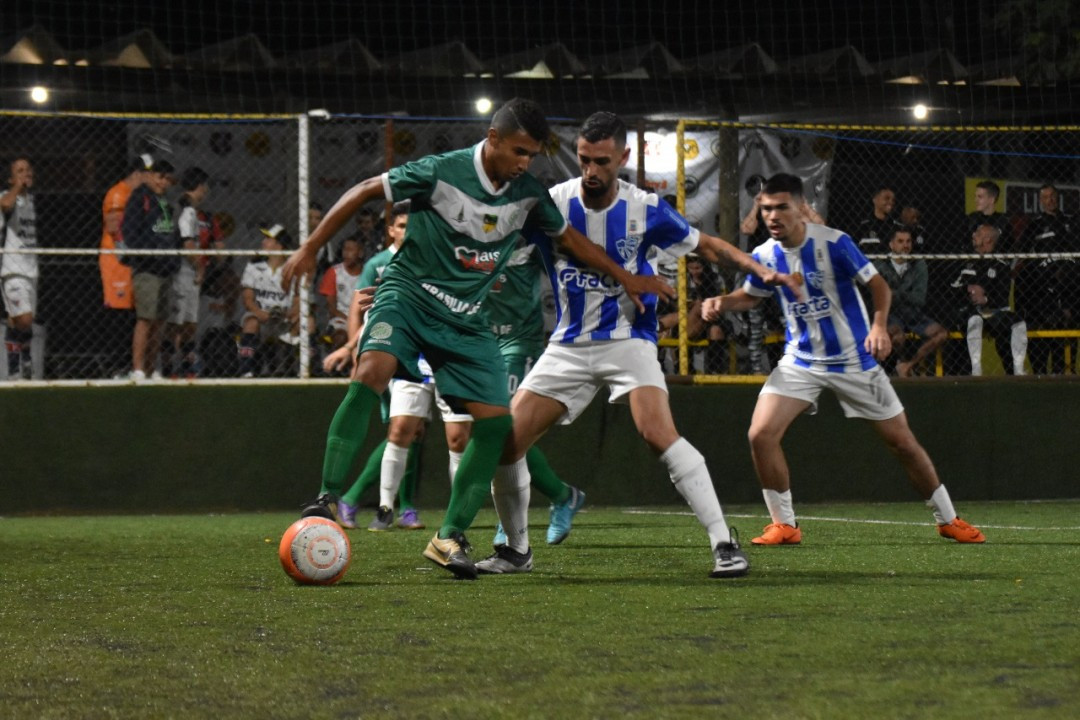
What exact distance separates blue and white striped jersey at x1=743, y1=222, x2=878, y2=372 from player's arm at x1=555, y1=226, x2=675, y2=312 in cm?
219

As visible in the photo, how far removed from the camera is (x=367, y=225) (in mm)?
13125

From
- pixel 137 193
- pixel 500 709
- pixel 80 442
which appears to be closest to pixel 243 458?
pixel 80 442

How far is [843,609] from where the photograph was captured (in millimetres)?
5359

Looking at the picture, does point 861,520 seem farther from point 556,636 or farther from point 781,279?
point 556,636

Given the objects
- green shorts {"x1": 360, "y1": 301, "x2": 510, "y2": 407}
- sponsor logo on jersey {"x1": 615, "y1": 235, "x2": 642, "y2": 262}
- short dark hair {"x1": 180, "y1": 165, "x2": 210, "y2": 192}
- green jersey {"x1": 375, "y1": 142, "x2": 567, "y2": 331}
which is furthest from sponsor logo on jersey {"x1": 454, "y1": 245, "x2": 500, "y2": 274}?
short dark hair {"x1": 180, "y1": 165, "x2": 210, "y2": 192}

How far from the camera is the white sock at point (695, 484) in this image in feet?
22.0

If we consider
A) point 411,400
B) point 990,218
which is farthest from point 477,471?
point 990,218

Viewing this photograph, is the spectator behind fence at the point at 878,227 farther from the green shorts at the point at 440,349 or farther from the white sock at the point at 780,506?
the green shorts at the point at 440,349

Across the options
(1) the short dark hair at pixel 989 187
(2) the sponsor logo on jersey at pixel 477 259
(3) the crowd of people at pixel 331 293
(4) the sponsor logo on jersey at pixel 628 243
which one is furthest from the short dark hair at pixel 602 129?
(1) the short dark hair at pixel 989 187

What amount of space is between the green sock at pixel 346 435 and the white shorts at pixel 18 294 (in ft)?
20.0

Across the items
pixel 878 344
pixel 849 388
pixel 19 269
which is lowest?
pixel 849 388

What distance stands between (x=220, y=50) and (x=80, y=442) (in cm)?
554

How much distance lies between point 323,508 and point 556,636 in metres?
1.66

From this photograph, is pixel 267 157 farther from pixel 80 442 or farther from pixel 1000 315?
pixel 1000 315
